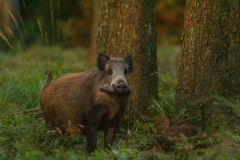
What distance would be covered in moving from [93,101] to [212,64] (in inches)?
58.7

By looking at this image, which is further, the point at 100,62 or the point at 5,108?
the point at 5,108

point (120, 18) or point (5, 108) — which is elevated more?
point (120, 18)

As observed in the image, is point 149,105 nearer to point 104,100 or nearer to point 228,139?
point 104,100

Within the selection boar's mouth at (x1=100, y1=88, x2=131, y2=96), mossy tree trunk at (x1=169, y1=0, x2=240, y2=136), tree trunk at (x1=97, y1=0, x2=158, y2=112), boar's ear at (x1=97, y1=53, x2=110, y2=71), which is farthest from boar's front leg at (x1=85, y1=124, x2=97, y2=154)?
tree trunk at (x1=97, y1=0, x2=158, y2=112)

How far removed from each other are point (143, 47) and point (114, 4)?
738 mm

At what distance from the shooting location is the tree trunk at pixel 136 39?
377 inches

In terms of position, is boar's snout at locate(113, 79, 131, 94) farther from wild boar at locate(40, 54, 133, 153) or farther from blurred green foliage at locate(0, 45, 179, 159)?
blurred green foliage at locate(0, 45, 179, 159)

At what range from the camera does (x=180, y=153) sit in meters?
7.09

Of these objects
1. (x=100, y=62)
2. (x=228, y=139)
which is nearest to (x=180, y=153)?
(x=228, y=139)

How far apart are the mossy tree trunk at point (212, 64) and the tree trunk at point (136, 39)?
4.68ft

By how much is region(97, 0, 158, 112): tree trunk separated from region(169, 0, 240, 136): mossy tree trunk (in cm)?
143

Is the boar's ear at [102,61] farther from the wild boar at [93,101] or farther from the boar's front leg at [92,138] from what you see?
the boar's front leg at [92,138]

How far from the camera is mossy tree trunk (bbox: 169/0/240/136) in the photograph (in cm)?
805

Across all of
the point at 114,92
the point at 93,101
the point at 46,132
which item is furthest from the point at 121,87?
the point at 46,132
